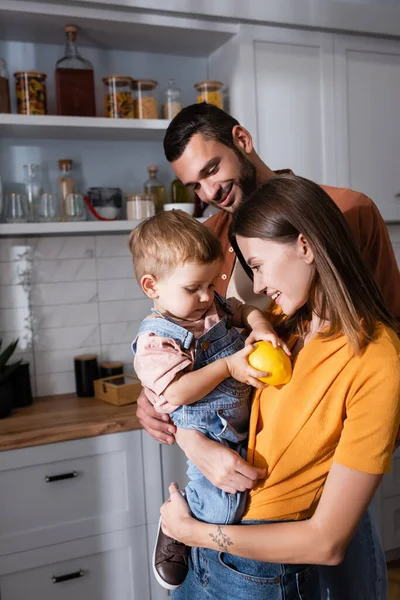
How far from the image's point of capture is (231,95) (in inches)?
101

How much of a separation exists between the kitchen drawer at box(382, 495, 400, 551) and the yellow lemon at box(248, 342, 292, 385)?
205 cm

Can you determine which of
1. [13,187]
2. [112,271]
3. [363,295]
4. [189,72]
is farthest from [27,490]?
[189,72]

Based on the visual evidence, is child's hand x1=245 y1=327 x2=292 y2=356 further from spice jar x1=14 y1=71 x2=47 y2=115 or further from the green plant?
spice jar x1=14 y1=71 x2=47 y2=115

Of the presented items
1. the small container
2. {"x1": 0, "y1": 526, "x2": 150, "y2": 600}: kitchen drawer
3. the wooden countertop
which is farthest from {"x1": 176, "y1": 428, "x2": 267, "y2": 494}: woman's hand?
the small container

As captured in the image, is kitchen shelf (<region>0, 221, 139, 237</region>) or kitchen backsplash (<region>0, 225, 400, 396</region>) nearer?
kitchen shelf (<region>0, 221, 139, 237</region>)

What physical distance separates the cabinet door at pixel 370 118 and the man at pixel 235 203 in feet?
3.35

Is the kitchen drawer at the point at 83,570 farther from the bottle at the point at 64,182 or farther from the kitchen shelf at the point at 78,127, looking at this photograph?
the kitchen shelf at the point at 78,127

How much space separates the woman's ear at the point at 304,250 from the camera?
1144 mm

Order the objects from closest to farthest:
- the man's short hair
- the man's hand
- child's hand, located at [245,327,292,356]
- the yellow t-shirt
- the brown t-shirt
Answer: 1. the yellow t-shirt
2. child's hand, located at [245,327,292,356]
3. the man's hand
4. the brown t-shirt
5. the man's short hair

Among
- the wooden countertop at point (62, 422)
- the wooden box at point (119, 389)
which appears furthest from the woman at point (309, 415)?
the wooden box at point (119, 389)

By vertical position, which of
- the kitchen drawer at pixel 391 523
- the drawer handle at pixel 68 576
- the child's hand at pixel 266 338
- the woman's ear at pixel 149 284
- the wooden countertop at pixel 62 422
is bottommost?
the kitchen drawer at pixel 391 523

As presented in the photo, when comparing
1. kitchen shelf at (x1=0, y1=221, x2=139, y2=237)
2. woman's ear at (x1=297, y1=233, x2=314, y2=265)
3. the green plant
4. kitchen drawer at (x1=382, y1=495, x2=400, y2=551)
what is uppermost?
kitchen shelf at (x1=0, y1=221, x2=139, y2=237)

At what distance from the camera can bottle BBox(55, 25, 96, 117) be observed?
2416 millimetres

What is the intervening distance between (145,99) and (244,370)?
1.68 metres
